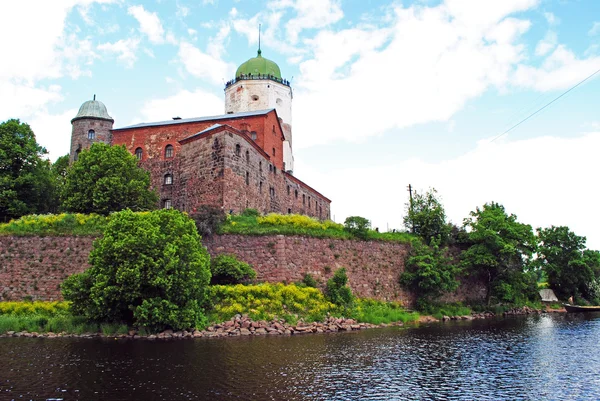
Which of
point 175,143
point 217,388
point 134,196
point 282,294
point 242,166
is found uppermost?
point 175,143

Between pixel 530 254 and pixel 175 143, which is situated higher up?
pixel 175 143

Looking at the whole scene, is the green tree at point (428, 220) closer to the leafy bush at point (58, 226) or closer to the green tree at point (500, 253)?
the green tree at point (500, 253)

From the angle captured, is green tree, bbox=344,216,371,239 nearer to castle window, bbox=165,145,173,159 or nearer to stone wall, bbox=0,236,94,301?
stone wall, bbox=0,236,94,301

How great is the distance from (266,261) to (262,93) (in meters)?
35.0

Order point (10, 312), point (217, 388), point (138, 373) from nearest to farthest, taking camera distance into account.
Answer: point (217, 388) < point (138, 373) < point (10, 312)

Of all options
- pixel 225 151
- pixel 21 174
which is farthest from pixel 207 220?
pixel 21 174

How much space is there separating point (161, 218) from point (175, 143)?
21.7 metres

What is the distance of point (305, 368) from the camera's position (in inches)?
556

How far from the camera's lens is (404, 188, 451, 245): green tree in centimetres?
3738

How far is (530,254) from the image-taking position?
36500 millimetres

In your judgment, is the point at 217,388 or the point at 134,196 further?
the point at 134,196

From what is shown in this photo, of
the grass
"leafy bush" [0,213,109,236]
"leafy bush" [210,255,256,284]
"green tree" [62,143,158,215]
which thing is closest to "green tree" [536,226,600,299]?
the grass

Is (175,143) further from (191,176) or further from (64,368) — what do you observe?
(64,368)

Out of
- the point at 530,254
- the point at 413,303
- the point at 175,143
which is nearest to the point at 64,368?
the point at 413,303
